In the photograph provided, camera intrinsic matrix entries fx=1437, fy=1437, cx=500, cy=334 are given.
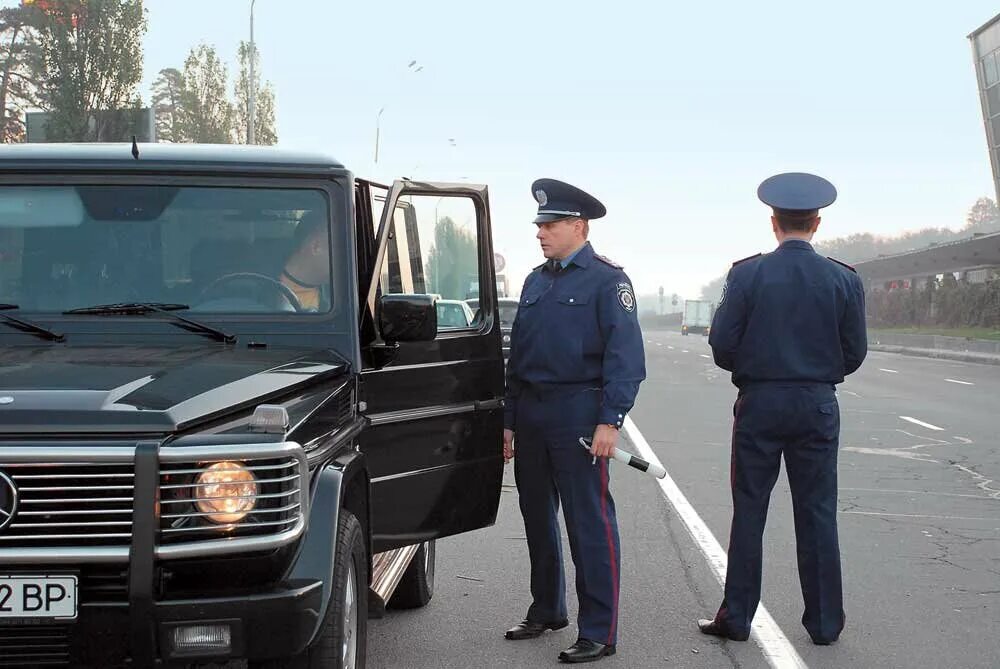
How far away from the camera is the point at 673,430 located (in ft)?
55.1

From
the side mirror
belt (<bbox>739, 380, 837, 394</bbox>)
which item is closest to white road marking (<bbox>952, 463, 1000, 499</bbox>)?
belt (<bbox>739, 380, 837, 394</bbox>)

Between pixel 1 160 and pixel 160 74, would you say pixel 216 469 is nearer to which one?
pixel 1 160

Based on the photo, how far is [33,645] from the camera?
356 centimetres

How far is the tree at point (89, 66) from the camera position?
144ft

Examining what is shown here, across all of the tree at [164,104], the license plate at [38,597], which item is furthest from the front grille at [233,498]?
the tree at [164,104]

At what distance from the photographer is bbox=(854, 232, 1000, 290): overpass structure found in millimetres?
66819

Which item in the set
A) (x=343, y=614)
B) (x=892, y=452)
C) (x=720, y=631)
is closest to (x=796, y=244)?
(x=720, y=631)

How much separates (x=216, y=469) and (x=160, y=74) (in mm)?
105416

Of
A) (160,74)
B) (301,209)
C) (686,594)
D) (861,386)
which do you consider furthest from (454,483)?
(160,74)

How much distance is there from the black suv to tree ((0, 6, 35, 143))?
191 feet

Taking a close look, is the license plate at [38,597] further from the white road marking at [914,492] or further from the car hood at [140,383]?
the white road marking at [914,492]

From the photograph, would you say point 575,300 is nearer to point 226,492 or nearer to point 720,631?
point 720,631

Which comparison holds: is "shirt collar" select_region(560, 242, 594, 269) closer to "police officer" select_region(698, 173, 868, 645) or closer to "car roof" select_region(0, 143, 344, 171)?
"police officer" select_region(698, 173, 868, 645)

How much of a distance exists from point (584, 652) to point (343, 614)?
6.42ft
